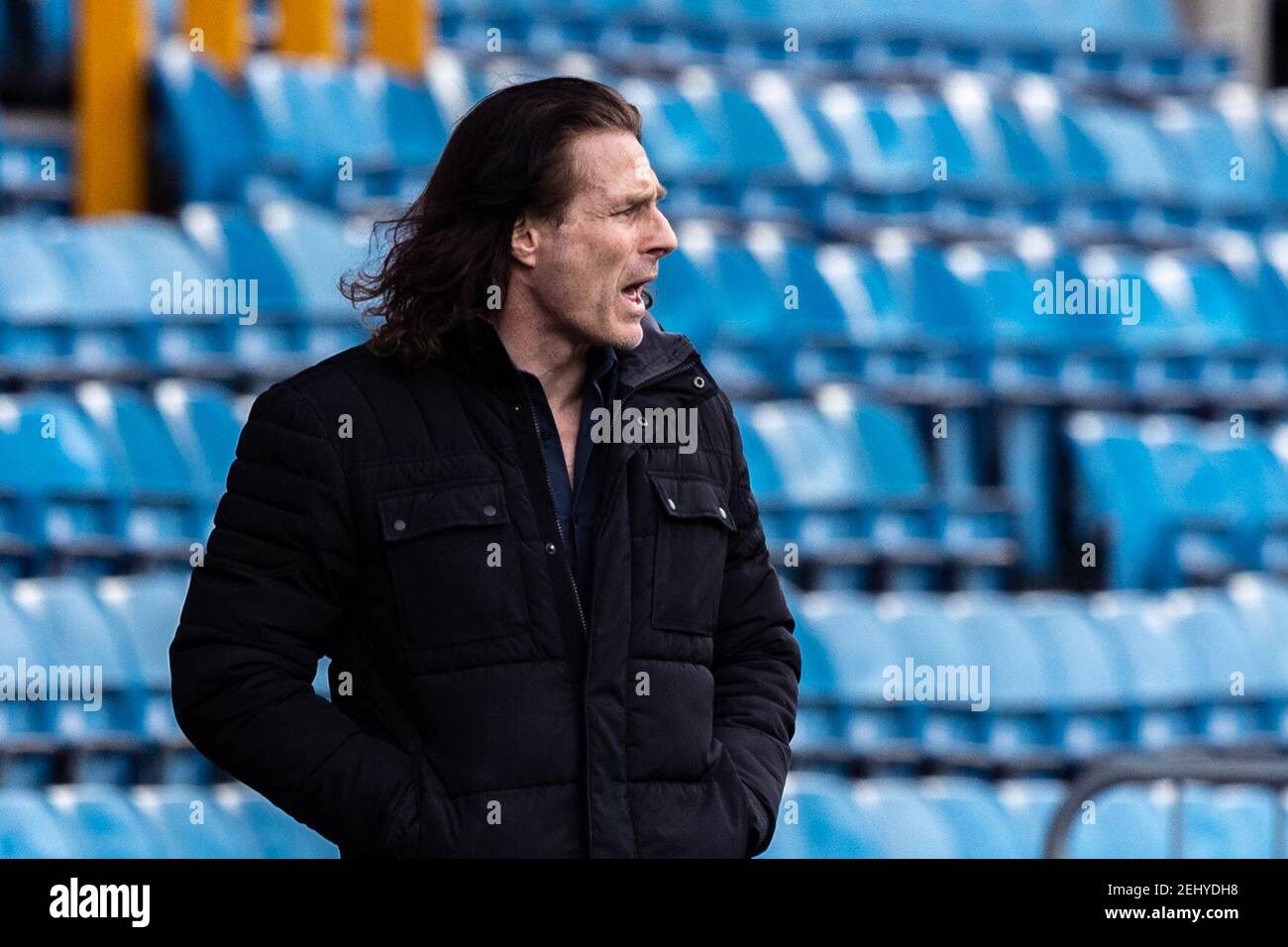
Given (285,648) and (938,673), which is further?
(938,673)

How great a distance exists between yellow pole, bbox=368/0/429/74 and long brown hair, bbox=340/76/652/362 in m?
5.24

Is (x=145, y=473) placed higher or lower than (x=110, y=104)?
lower

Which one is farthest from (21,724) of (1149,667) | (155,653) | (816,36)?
(816,36)

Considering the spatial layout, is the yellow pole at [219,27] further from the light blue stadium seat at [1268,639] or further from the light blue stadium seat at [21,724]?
the light blue stadium seat at [1268,639]

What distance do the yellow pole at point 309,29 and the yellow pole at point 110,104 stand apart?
2.03ft

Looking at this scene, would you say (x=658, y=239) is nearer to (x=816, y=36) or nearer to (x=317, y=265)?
(x=317, y=265)

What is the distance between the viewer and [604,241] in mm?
1698

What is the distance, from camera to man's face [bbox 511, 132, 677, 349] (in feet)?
5.55

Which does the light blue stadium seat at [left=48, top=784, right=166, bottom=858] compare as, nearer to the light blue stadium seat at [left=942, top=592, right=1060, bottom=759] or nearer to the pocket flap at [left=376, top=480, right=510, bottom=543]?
the light blue stadium seat at [left=942, top=592, right=1060, bottom=759]

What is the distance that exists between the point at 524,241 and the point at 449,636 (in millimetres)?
317

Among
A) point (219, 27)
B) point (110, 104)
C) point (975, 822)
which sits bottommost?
point (975, 822)

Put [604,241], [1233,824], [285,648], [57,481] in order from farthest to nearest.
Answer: [57,481]
[1233,824]
[604,241]
[285,648]

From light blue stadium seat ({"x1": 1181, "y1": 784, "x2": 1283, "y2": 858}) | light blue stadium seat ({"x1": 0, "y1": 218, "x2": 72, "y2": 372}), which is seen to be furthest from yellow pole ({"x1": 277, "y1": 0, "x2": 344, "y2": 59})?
light blue stadium seat ({"x1": 1181, "y1": 784, "x2": 1283, "y2": 858})

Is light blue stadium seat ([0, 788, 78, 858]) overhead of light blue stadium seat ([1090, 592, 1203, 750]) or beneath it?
beneath
